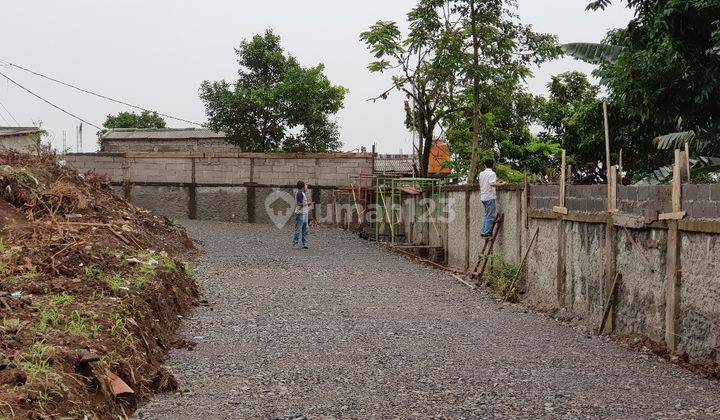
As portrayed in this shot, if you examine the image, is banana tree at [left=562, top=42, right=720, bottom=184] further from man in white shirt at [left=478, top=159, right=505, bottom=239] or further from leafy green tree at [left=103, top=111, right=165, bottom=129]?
leafy green tree at [left=103, top=111, right=165, bottom=129]

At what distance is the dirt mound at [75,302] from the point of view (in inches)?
200

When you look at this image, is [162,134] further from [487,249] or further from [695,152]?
[695,152]

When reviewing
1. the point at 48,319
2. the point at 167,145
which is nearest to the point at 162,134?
the point at 167,145

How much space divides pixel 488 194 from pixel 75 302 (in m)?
8.37

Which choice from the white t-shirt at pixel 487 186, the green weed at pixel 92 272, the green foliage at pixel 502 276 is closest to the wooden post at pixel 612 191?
the green foliage at pixel 502 276

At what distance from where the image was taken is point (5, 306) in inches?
268

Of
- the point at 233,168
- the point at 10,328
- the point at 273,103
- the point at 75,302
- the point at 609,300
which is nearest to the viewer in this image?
the point at 10,328

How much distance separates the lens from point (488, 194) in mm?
14188

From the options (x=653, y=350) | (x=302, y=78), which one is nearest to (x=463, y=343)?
(x=653, y=350)

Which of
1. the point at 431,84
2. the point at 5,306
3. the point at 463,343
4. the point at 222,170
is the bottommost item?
the point at 463,343

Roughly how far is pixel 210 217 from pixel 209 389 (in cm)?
2398

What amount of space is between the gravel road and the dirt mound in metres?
0.37

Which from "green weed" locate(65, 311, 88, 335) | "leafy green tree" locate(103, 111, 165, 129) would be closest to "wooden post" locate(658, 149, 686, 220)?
"green weed" locate(65, 311, 88, 335)

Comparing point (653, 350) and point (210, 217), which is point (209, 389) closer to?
point (653, 350)
